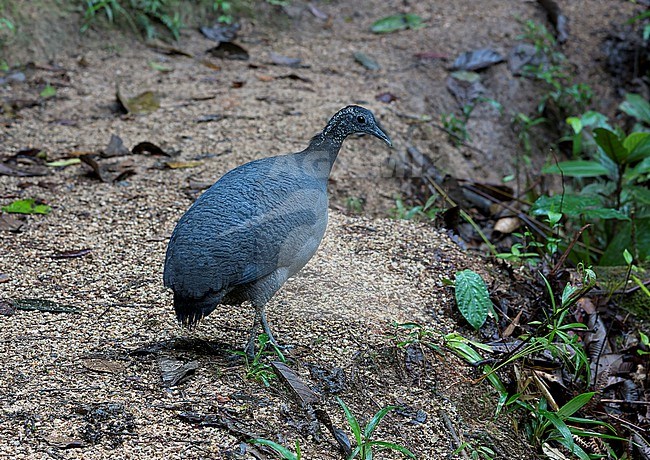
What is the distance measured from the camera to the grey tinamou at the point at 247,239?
2.78 meters

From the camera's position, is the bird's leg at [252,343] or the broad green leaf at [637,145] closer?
the bird's leg at [252,343]

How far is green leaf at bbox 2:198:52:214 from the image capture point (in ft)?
13.2

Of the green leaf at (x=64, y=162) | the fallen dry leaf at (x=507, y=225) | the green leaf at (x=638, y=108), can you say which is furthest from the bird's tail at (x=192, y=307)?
the green leaf at (x=638, y=108)

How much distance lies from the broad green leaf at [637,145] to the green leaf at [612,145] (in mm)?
42

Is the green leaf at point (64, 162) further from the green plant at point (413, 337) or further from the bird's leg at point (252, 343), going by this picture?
the green plant at point (413, 337)

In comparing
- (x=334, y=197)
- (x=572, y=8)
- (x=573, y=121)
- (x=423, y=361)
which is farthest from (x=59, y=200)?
(x=572, y=8)

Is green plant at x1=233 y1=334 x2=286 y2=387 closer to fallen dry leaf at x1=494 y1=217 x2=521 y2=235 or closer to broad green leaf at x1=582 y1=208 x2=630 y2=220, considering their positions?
broad green leaf at x1=582 y1=208 x2=630 y2=220

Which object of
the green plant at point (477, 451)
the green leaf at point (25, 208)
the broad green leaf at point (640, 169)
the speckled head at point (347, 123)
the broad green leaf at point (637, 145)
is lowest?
the green plant at point (477, 451)

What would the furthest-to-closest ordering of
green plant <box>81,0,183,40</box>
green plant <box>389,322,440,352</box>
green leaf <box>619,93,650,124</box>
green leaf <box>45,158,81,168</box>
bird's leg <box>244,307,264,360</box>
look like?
green plant <box>81,0,183,40</box> → green leaf <box>619,93,650,124</box> → green leaf <box>45,158,81,168</box> → green plant <box>389,322,440,352</box> → bird's leg <box>244,307,264,360</box>

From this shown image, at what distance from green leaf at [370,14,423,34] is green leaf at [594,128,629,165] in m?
3.36

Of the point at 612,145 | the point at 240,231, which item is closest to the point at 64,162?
the point at 240,231

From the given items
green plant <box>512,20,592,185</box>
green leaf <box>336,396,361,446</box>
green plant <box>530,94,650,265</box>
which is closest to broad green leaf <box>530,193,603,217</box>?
green plant <box>530,94,650,265</box>

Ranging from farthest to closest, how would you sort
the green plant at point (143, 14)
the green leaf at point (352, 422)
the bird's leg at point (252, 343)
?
the green plant at point (143, 14) → the bird's leg at point (252, 343) → the green leaf at point (352, 422)

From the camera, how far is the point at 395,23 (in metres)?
A: 7.66
